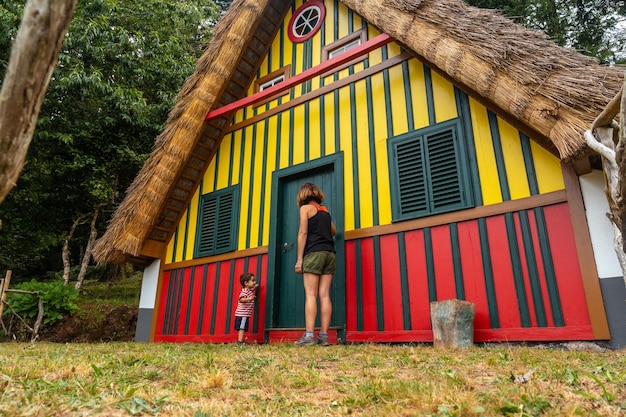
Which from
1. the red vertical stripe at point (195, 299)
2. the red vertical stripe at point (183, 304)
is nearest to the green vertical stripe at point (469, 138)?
the red vertical stripe at point (195, 299)

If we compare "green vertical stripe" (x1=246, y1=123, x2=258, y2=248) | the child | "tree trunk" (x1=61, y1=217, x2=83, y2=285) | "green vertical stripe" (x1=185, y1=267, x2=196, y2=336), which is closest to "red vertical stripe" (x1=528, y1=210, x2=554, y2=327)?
the child

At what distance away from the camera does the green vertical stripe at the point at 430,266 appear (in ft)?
14.3

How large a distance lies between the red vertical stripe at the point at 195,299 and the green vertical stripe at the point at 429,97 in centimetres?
405

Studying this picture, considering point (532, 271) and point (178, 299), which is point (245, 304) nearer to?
point (178, 299)

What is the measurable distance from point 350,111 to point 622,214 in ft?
13.3

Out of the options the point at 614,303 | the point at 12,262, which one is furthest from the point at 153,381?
the point at 12,262

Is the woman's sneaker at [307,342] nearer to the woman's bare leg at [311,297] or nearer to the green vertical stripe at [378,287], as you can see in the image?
the woman's bare leg at [311,297]

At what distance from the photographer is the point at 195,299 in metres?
6.40

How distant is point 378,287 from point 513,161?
1947mm

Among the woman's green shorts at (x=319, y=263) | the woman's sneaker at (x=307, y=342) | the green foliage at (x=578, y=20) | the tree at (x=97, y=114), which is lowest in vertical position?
the woman's sneaker at (x=307, y=342)

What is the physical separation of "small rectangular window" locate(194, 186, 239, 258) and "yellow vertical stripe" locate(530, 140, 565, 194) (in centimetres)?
410

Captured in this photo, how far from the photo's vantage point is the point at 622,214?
6.80ft

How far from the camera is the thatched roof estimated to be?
11.7 ft

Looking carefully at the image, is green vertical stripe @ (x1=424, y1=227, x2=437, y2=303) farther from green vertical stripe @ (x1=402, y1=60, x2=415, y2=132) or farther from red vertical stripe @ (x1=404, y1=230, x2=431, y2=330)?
green vertical stripe @ (x1=402, y1=60, x2=415, y2=132)
